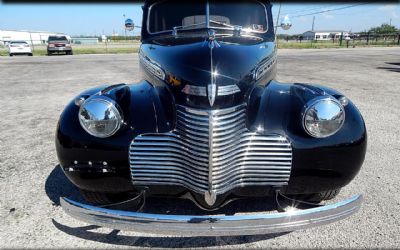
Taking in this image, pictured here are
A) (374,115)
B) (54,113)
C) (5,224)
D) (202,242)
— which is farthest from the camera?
(54,113)

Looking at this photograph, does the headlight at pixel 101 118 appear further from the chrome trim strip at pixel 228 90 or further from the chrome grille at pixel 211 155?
the chrome trim strip at pixel 228 90

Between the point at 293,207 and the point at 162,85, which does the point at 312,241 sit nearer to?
the point at 293,207

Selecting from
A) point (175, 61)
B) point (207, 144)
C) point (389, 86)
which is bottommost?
point (389, 86)

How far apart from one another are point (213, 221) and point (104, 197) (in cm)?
111

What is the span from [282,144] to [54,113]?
17.6ft

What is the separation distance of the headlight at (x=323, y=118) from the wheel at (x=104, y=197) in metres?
1.52

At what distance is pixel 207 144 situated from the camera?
7.19ft

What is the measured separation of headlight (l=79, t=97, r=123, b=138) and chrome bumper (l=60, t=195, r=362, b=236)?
0.56m

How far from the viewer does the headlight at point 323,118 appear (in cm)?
239

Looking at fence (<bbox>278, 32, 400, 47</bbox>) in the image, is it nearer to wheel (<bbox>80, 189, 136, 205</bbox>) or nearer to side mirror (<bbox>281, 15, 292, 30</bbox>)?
side mirror (<bbox>281, 15, 292, 30</bbox>)

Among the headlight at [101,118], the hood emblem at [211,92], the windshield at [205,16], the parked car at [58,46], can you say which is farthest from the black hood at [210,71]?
the parked car at [58,46]

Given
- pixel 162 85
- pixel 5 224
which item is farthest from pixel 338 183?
pixel 5 224

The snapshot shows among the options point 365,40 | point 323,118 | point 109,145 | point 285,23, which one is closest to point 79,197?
point 109,145

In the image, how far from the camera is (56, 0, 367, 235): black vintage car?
2189mm
